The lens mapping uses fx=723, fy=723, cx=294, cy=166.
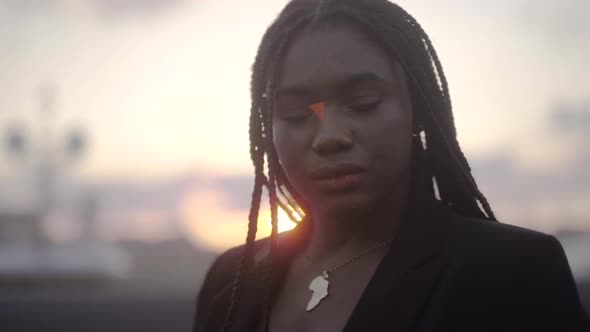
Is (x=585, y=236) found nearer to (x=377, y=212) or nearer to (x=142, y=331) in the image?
(x=142, y=331)

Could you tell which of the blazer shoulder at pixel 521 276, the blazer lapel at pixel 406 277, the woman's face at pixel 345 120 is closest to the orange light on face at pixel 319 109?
the woman's face at pixel 345 120

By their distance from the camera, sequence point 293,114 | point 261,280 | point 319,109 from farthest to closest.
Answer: point 261,280 < point 293,114 < point 319,109

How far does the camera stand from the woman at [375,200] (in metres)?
2.08

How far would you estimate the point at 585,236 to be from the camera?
70812 mm

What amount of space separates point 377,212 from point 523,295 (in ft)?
2.25

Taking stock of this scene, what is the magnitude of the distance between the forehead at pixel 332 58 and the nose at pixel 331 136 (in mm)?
102

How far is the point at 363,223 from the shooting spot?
2.60 metres

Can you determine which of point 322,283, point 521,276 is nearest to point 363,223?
point 322,283

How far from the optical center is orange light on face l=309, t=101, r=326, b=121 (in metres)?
2.39

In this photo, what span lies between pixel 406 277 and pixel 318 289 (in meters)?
0.45

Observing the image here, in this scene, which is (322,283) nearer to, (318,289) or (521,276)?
(318,289)

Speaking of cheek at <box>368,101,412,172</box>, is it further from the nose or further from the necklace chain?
the necklace chain

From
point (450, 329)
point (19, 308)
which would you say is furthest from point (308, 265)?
point (19, 308)

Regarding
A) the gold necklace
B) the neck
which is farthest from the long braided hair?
the gold necklace
